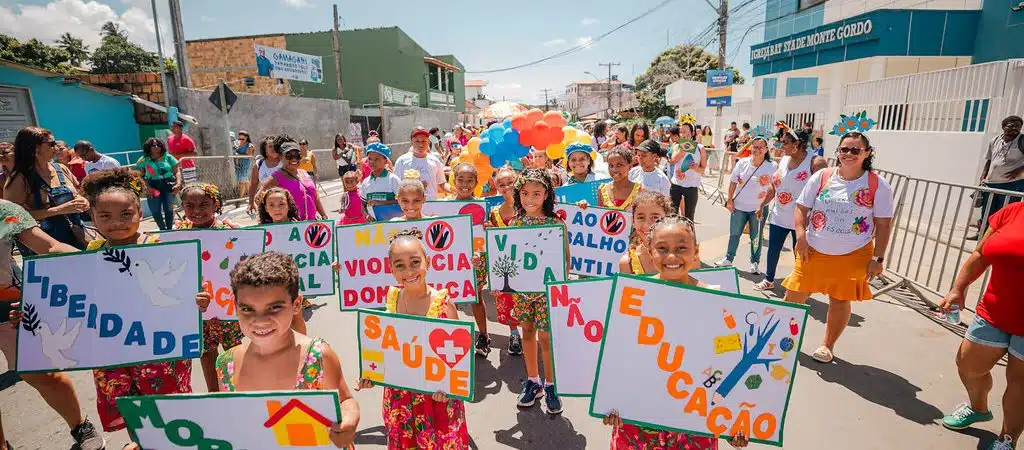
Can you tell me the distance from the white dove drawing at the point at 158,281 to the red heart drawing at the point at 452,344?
1557mm

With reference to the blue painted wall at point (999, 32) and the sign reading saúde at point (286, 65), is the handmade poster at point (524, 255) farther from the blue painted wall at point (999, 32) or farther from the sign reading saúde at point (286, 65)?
the sign reading saúde at point (286, 65)

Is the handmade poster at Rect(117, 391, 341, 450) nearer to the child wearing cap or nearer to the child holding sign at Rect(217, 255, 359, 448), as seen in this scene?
the child holding sign at Rect(217, 255, 359, 448)

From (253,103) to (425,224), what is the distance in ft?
50.8

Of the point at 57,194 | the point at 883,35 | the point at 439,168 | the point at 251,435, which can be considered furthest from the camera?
the point at 883,35

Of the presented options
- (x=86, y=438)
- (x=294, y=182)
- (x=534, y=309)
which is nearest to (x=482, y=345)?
(x=534, y=309)

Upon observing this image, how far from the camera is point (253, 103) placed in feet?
53.7

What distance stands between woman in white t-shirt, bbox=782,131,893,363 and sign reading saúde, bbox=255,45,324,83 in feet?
79.3

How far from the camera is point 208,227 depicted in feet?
11.8

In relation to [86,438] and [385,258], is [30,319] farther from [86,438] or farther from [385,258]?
[385,258]

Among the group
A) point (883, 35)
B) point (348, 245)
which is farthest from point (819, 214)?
point (883, 35)

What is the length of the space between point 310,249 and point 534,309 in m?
2.03

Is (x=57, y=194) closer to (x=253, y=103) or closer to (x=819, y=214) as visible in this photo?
(x=819, y=214)

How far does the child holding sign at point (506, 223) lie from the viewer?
374cm

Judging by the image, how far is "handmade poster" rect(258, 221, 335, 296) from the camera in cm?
410
